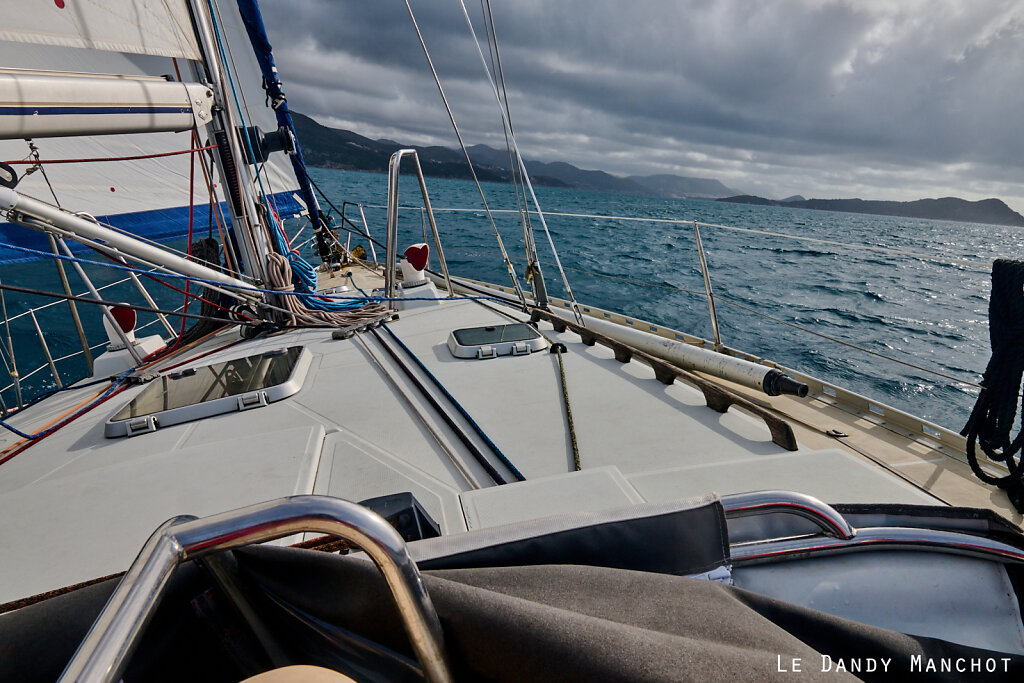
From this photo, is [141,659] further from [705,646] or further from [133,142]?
[133,142]

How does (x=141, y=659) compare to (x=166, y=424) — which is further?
(x=166, y=424)

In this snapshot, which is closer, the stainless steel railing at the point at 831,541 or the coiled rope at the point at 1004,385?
the stainless steel railing at the point at 831,541

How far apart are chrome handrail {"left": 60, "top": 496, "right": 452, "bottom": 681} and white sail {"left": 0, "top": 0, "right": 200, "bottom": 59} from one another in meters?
2.42

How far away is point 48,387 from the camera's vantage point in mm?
5645

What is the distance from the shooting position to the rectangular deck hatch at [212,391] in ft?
7.38

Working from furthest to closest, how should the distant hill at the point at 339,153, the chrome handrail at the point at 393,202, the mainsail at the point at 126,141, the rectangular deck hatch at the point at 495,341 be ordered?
1. the distant hill at the point at 339,153
2. the chrome handrail at the point at 393,202
3. the rectangular deck hatch at the point at 495,341
4. the mainsail at the point at 126,141

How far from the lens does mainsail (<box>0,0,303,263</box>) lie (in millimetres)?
2246

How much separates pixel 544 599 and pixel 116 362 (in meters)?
3.88

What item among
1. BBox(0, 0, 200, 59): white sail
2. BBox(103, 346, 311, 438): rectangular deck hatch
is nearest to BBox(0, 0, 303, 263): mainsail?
BBox(0, 0, 200, 59): white sail

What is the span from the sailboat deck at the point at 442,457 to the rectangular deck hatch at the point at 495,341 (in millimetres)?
56

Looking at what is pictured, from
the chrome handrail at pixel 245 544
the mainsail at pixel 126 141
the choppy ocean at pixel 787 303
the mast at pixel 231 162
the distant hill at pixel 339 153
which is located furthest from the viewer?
the distant hill at pixel 339 153

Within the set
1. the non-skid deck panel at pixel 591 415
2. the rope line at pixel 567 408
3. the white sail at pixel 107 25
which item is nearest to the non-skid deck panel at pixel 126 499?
the non-skid deck panel at pixel 591 415

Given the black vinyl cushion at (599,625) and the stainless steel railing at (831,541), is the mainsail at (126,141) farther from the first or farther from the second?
the stainless steel railing at (831,541)

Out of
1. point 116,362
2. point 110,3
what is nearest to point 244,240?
point 116,362
